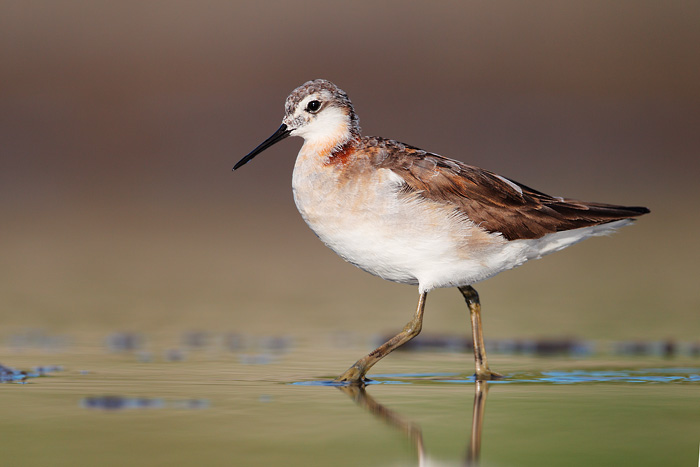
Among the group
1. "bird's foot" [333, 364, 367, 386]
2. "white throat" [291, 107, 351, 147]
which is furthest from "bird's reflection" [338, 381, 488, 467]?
"white throat" [291, 107, 351, 147]

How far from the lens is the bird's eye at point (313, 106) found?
10078 mm

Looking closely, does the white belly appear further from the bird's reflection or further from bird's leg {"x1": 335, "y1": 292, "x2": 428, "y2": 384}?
the bird's reflection

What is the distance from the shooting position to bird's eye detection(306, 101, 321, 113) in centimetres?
1008

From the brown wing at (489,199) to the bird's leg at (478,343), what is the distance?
31.9 inches

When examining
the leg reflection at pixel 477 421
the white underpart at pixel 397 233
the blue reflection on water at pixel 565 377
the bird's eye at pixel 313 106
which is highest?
the bird's eye at pixel 313 106

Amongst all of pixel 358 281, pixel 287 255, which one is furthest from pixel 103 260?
pixel 358 281

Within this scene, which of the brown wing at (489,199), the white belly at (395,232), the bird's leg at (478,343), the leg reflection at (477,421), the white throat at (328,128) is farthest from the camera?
the white throat at (328,128)

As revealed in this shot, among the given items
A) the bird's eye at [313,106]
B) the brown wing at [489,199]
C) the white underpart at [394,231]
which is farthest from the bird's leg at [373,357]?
the bird's eye at [313,106]

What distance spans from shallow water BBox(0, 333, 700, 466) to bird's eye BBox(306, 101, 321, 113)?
2200 mm

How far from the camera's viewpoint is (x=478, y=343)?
388 inches

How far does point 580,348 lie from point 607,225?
4.61 ft

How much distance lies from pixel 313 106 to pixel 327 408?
3.03 meters

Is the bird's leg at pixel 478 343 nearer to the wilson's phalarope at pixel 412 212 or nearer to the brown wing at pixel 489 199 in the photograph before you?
the wilson's phalarope at pixel 412 212

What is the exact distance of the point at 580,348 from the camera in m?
10.9
